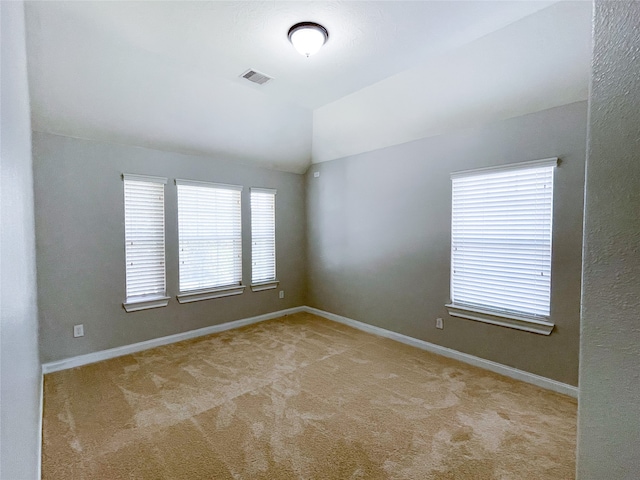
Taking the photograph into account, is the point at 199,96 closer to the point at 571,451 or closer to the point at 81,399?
the point at 81,399

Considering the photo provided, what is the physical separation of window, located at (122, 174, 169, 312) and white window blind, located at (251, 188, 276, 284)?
1359 mm

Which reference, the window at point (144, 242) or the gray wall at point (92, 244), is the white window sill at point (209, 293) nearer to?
the gray wall at point (92, 244)

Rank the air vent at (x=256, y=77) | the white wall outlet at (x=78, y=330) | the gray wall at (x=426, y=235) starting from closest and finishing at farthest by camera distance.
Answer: the gray wall at (x=426, y=235)
the air vent at (x=256, y=77)
the white wall outlet at (x=78, y=330)

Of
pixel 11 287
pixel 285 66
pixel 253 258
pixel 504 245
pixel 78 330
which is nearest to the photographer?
pixel 11 287

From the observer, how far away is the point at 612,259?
1.89 ft

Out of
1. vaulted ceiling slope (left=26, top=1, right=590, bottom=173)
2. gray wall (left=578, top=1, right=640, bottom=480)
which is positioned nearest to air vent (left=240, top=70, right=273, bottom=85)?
vaulted ceiling slope (left=26, top=1, right=590, bottom=173)

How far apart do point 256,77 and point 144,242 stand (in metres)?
2.40

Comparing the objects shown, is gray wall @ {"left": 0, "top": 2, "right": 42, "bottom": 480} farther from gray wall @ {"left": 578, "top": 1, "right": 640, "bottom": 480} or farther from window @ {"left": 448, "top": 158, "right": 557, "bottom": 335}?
window @ {"left": 448, "top": 158, "right": 557, "bottom": 335}

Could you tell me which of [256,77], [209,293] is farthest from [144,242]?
[256,77]

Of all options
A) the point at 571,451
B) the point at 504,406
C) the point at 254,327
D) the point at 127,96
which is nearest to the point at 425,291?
the point at 504,406

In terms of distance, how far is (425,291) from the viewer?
385 centimetres

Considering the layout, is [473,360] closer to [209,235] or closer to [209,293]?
[209,293]

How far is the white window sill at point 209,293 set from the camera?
414 centimetres

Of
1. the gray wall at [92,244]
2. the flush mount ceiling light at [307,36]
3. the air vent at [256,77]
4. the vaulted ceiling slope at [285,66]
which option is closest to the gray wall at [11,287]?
the vaulted ceiling slope at [285,66]
